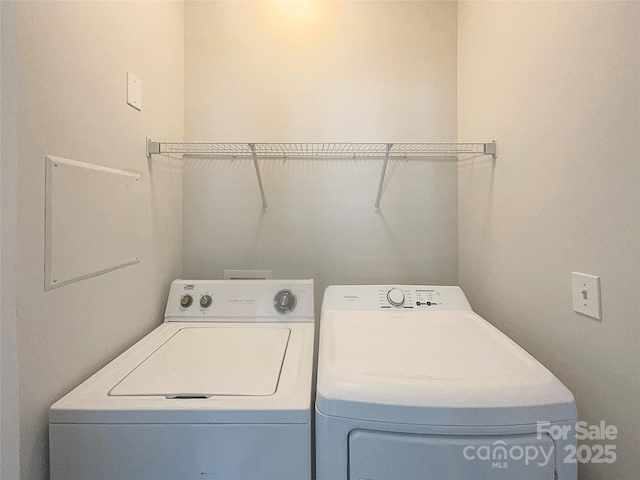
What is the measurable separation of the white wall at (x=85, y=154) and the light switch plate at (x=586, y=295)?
150 centimetres

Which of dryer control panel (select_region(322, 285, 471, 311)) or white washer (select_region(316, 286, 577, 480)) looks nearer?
white washer (select_region(316, 286, 577, 480))

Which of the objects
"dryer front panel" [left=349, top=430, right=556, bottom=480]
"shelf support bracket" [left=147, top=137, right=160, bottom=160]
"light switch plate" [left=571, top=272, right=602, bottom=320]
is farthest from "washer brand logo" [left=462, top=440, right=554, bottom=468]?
"shelf support bracket" [left=147, top=137, right=160, bottom=160]

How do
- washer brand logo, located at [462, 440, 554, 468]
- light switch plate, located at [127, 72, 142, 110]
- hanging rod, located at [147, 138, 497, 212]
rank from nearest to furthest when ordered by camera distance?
washer brand logo, located at [462, 440, 554, 468] → light switch plate, located at [127, 72, 142, 110] → hanging rod, located at [147, 138, 497, 212]

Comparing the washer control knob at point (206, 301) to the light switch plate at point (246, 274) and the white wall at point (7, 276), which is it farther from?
the white wall at point (7, 276)

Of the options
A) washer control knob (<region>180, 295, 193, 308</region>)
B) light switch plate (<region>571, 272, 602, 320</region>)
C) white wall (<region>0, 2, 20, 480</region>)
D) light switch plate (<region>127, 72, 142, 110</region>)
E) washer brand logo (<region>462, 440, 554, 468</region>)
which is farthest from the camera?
washer control knob (<region>180, 295, 193, 308</region>)

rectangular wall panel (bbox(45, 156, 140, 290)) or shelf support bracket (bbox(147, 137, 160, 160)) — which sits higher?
shelf support bracket (bbox(147, 137, 160, 160))

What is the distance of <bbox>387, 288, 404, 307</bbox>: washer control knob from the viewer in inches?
58.6

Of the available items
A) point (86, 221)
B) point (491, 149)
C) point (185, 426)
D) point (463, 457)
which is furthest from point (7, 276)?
point (491, 149)

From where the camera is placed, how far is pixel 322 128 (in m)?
1.78

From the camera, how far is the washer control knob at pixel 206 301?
1524mm

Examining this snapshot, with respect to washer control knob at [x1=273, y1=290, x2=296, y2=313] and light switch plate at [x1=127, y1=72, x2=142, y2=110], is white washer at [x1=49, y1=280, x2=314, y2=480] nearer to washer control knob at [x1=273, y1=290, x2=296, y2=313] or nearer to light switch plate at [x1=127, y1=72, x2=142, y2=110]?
washer control knob at [x1=273, y1=290, x2=296, y2=313]

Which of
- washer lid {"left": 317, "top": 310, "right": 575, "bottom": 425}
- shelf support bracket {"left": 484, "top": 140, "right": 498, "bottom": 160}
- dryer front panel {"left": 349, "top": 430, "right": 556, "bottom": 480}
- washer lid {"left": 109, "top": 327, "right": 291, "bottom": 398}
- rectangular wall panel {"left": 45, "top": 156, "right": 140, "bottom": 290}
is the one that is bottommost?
dryer front panel {"left": 349, "top": 430, "right": 556, "bottom": 480}

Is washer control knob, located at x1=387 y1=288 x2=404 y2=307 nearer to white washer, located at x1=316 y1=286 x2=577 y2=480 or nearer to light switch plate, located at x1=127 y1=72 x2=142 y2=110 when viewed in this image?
white washer, located at x1=316 y1=286 x2=577 y2=480

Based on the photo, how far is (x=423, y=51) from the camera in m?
1.78
